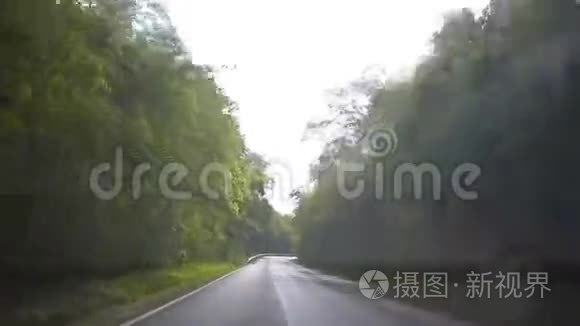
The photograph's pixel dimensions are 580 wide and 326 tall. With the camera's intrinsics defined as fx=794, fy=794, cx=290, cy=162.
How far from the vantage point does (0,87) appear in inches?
466

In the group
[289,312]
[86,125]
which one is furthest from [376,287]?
[86,125]

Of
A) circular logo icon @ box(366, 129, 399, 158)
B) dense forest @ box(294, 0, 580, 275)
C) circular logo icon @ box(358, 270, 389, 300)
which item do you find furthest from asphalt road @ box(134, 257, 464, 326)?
circular logo icon @ box(366, 129, 399, 158)

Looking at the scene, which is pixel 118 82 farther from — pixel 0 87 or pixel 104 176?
pixel 0 87

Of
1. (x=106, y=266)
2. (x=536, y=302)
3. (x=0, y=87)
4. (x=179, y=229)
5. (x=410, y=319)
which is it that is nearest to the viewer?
(x=0, y=87)

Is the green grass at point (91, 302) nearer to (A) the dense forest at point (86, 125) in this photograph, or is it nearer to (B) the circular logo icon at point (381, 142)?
(A) the dense forest at point (86, 125)

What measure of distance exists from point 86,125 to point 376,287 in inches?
506

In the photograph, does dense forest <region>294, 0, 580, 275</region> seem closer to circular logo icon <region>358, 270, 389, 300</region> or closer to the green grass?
circular logo icon <region>358, 270, 389, 300</region>

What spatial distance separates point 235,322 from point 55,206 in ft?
14.8

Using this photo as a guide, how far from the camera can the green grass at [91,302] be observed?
1188 cm

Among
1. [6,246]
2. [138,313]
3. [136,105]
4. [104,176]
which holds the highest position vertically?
[136,105]

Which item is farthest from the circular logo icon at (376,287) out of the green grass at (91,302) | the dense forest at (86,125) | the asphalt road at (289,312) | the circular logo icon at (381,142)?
the dense forest at (86,125)

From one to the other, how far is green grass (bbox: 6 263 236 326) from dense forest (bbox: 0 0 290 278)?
70 centimetres

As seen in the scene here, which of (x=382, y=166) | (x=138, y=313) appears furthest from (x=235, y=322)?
(x=382, y=166)

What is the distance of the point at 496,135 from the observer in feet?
44.1
